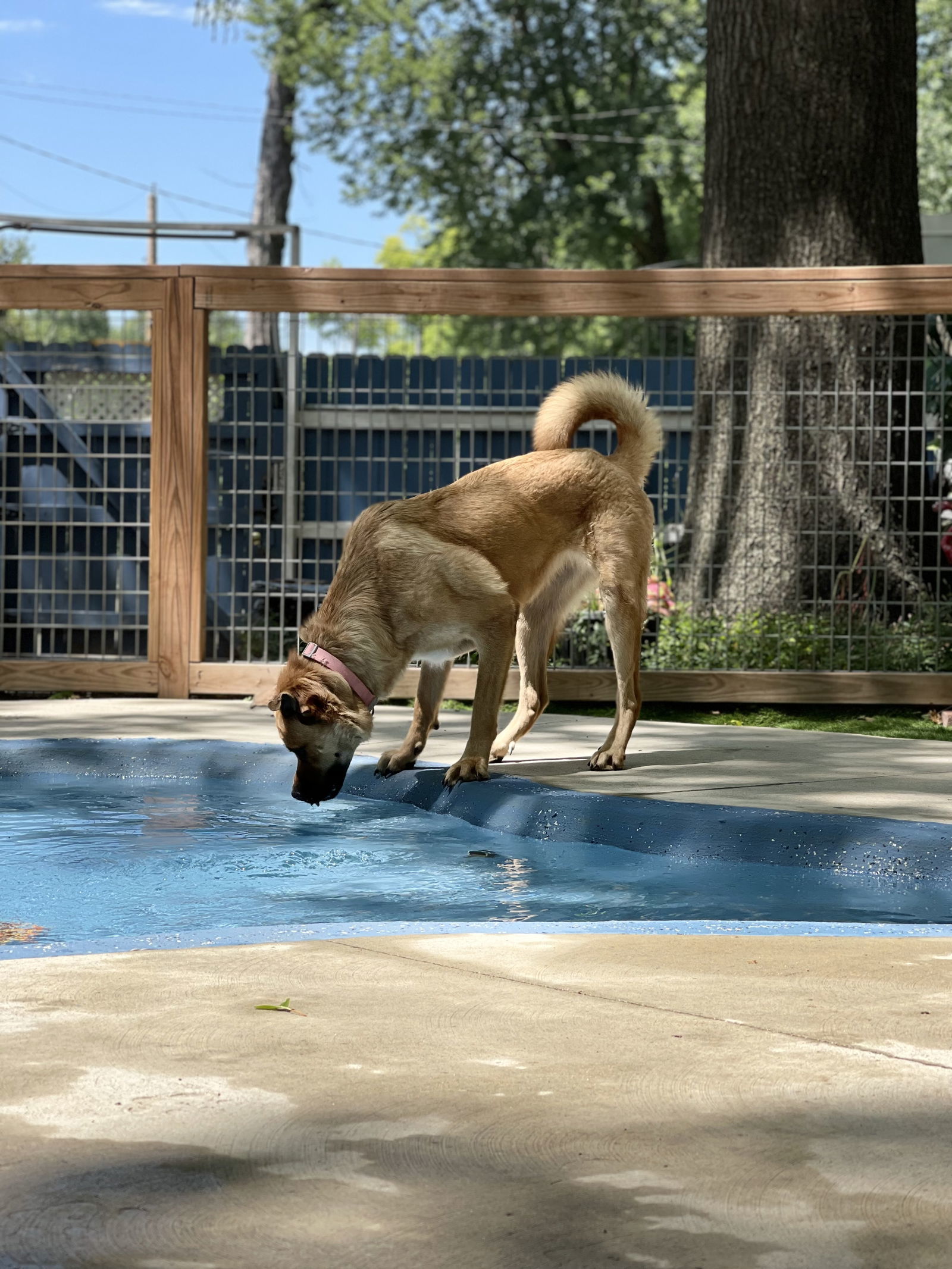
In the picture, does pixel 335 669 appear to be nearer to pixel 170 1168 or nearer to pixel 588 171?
pixel 170 1168

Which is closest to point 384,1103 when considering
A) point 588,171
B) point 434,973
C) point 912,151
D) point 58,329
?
point 434,973

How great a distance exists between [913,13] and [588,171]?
28.5 metres

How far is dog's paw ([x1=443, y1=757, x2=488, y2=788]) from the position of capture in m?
5.54

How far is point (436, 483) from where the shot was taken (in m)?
8.17

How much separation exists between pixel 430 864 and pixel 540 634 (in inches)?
71.3

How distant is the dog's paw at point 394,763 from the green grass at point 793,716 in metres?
2.08

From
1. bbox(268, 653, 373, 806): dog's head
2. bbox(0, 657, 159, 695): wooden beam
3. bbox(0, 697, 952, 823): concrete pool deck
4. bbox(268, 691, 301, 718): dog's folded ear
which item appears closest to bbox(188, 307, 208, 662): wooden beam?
bbox(0, 657, 159, 695): wooden beam

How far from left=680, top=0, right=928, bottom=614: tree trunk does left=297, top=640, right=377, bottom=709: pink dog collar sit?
3.34m

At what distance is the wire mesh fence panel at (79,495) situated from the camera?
8328mm

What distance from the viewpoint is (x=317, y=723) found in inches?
202

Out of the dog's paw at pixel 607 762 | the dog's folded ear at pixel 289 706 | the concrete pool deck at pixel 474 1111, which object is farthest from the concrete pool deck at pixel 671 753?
the concrete pool deck at pixel 474 1111

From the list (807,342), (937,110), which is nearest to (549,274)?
(807,342)

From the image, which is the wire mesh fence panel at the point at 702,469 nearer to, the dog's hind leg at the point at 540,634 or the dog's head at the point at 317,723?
the dog's hind leg at the point at 540,634

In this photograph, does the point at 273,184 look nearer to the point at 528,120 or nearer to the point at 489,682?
the point at 528,120
